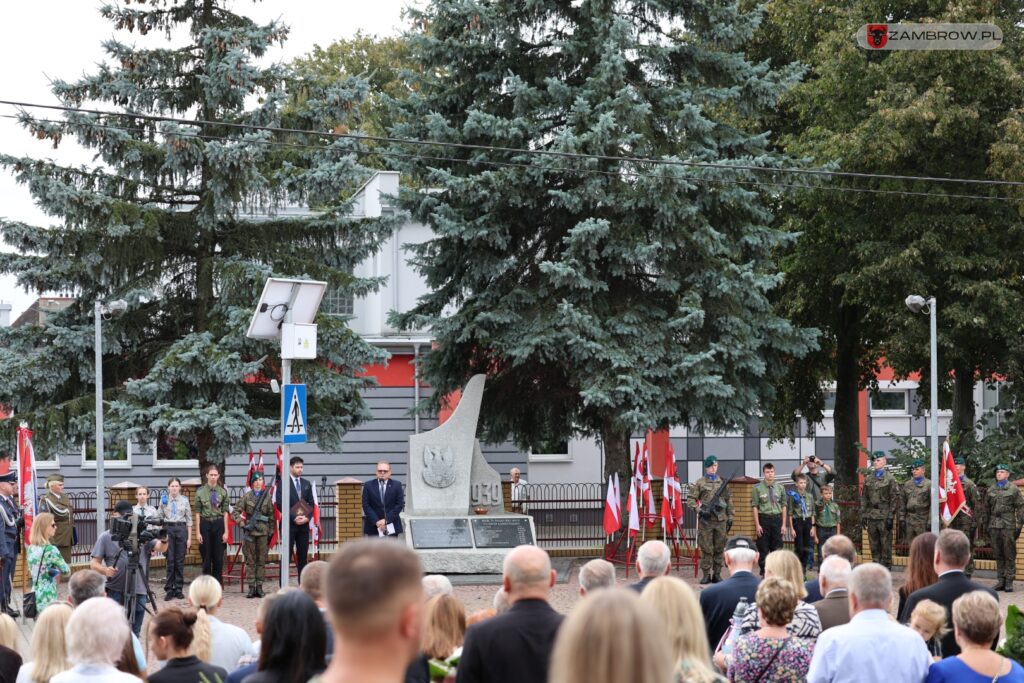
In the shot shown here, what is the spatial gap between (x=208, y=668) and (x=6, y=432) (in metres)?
18.4

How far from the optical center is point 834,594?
800 centimetres

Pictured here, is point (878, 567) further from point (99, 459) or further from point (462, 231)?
point (462, 231)

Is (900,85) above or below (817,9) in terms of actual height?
below

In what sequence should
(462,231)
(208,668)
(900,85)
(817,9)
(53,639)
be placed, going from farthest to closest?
(817,9) < (900,85) < (462,231) < (53,639) < (208,668)

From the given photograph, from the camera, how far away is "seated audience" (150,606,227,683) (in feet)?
20.9

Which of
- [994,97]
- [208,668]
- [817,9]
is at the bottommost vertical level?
[208,668]

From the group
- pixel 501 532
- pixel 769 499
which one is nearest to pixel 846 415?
pixel 769 499

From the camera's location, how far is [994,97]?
26.5m

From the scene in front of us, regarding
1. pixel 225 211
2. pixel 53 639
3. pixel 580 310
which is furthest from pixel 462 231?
pixel 53 639

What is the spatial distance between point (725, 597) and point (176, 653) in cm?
323

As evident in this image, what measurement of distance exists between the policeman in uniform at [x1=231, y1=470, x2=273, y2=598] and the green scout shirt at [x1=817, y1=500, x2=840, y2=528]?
889cm

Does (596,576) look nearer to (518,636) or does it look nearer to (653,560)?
(653,560)

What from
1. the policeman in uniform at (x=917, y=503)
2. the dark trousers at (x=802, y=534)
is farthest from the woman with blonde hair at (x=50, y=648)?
the policeman in uniform at (x=917, y=503)

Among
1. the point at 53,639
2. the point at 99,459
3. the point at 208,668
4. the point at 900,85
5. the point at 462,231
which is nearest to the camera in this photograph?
the point at 208,668
